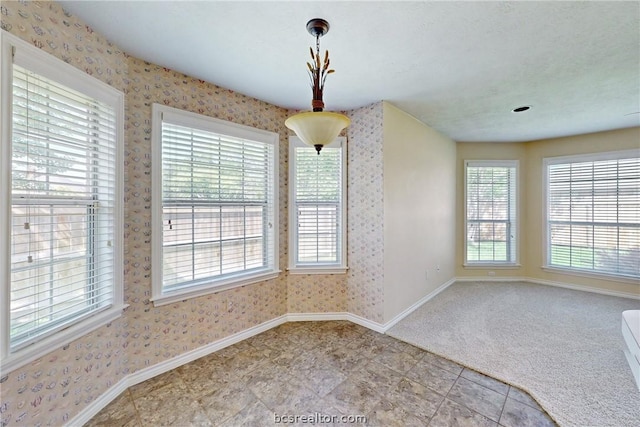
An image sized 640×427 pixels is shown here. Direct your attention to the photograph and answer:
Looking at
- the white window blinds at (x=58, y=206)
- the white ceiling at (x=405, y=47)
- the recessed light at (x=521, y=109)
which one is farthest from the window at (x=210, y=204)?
the recessed light at (x=521, y=109)

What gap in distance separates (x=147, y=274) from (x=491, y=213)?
5509 millimetres

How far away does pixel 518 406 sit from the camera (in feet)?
6.12

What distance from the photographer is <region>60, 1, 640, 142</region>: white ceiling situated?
1596 mm

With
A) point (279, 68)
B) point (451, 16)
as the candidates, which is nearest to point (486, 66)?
point (451, 16)

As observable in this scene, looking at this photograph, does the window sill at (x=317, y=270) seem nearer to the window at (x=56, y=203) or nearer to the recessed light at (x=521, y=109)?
the window at (x=56, y=203)

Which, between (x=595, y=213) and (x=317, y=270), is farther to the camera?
(x=595, y=213)

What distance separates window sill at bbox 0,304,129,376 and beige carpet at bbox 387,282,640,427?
2.69 metres

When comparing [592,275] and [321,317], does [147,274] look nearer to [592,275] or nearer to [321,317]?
[321,317]

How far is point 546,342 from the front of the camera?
8.82 ft

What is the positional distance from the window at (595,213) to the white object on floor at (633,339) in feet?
7.98

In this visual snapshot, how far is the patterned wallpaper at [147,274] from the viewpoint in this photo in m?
1.54

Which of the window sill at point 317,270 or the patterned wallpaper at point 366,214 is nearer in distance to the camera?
the patterned wallpaper at point 366,214

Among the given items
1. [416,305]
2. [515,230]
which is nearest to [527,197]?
[515,230]

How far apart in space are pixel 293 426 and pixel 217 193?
2.08 m
